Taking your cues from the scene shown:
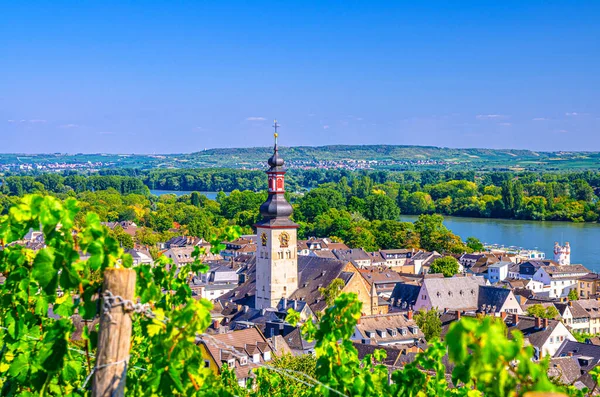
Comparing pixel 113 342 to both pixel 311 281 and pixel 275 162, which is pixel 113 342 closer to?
pixel 275 162

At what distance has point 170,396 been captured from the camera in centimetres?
347

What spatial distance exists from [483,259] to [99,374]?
43.8 metres

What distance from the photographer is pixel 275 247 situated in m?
26.3

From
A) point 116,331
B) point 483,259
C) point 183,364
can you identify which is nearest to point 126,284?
point 116,331

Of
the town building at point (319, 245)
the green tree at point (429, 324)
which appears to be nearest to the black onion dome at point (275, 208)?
the green tree at point (429, 324)

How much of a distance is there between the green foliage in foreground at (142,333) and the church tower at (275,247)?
21.4 metres

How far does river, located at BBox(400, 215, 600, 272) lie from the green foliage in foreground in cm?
4262

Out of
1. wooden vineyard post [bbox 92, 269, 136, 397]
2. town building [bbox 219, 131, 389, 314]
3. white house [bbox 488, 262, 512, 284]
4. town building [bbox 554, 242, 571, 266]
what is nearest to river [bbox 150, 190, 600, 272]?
town building [bbox 554, 242, 571, 266]

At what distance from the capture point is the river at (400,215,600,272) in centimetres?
5120

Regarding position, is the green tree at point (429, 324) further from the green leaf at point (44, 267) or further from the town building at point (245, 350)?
the green leaf at point (44, 267)

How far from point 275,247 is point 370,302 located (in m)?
4.46

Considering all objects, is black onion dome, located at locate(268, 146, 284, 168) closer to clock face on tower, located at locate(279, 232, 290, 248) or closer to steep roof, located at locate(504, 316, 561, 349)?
clock face on tower, located at locate(279, 232, 290, 248)

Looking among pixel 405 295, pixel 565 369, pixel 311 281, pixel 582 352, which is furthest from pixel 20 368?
pixel 405 295

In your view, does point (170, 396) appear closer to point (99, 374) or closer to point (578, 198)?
point (99, 374)
